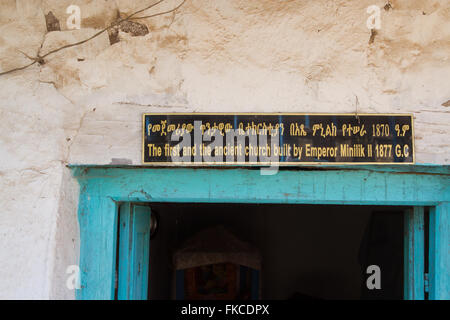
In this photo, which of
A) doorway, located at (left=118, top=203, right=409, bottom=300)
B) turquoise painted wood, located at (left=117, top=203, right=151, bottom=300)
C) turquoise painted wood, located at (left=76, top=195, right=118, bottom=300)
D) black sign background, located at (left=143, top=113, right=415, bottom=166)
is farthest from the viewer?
doorway, located at (left=118, top=203, right=409, bottom=300)

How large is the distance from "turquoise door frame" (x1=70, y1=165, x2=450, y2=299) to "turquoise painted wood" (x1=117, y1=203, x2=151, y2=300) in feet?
0.36

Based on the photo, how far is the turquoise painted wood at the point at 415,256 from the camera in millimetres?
1934

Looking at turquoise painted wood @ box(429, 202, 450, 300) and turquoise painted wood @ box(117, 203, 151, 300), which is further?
turquoise painted wood @ box(117, 203, 151, 300)

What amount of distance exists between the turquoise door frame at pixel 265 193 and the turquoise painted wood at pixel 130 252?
0.11 meters

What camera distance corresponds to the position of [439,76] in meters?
1.78

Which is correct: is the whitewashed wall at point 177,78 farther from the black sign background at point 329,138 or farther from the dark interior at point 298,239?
the dark interior at point 298,239

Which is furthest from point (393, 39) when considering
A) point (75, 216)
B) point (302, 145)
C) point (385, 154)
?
point (75, 216)

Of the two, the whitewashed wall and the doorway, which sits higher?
the whitewashed wall

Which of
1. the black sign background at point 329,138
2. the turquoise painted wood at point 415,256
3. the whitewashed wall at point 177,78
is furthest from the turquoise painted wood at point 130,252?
the turquoise painted wood at point 415,256

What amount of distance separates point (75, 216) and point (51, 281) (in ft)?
1.01

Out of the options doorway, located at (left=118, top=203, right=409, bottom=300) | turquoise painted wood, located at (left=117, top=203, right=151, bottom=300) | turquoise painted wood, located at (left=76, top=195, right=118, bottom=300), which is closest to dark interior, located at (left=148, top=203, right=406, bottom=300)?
doorway, located at (left=118, top=203, right=409, bottom=300)

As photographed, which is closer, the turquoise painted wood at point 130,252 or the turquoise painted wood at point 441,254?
the turquoise painted wood at point 441,254

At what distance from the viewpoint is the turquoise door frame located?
72.8 inches

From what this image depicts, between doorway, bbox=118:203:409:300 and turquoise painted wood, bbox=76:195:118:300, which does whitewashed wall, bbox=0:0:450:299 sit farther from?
doorway, bbox=118:203:409:300
